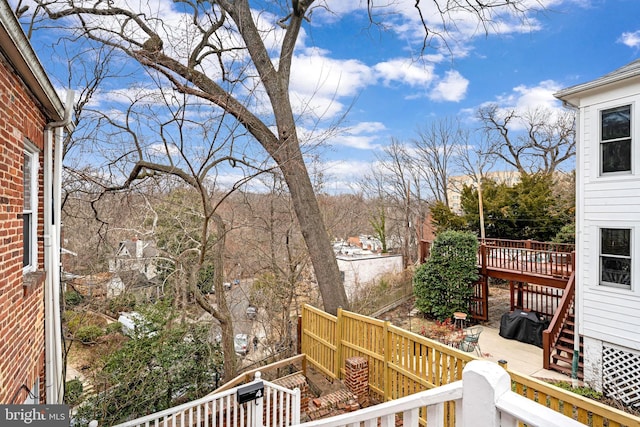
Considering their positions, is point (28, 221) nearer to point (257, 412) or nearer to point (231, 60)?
point (257, 412)

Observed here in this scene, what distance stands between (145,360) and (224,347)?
61.3 inches

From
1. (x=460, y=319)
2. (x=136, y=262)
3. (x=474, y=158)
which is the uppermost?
(x=474, y=158)

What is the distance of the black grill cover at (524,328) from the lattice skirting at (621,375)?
2446mm

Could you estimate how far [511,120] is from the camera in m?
21.8

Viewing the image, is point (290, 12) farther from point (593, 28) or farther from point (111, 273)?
point (593, 28)

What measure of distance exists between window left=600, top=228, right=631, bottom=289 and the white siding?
10 cm

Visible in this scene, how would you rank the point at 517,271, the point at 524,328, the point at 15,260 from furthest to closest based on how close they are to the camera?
the point at 517,271
the point at 524,328
the point at 15,260

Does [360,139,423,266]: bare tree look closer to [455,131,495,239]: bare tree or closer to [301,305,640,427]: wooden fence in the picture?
[455,131,495,239]: bare tree

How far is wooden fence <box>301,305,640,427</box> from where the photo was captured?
10.2 ft

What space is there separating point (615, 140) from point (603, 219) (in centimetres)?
172

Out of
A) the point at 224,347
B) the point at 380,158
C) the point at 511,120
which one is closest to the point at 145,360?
the point at 224,347

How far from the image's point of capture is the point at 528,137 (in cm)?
2173

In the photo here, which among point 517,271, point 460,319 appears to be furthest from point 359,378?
point 517,271

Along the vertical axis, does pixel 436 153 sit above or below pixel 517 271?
above
